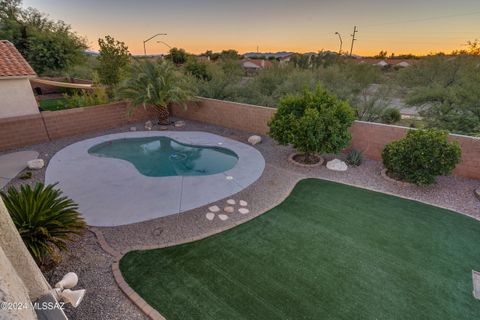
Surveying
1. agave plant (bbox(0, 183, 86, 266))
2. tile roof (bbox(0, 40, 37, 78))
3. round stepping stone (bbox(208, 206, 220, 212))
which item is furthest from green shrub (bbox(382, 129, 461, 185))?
tile roof (bbox(0, 40, 37, 78))

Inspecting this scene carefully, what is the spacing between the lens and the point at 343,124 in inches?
311

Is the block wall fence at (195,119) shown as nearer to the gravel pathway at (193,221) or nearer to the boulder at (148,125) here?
the gravel pathway at (193,221)

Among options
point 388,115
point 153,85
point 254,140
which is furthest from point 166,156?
point 388,115

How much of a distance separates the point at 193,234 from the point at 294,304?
8.31 ft

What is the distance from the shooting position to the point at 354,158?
860cm

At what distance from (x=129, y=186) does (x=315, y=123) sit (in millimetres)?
6279

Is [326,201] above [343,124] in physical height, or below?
below

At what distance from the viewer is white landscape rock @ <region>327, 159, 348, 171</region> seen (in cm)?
834

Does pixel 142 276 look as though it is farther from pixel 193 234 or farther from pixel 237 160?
pixel 237 160

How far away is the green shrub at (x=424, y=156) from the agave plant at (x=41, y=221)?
8452 millimetres

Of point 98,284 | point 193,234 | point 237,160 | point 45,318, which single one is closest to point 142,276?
point 98,284

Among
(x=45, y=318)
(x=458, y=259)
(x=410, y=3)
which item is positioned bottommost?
(x=458, y=259)

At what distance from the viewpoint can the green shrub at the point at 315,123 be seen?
771cm

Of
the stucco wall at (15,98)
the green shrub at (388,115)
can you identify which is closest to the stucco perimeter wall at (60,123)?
the stucco wall at (15,98)
